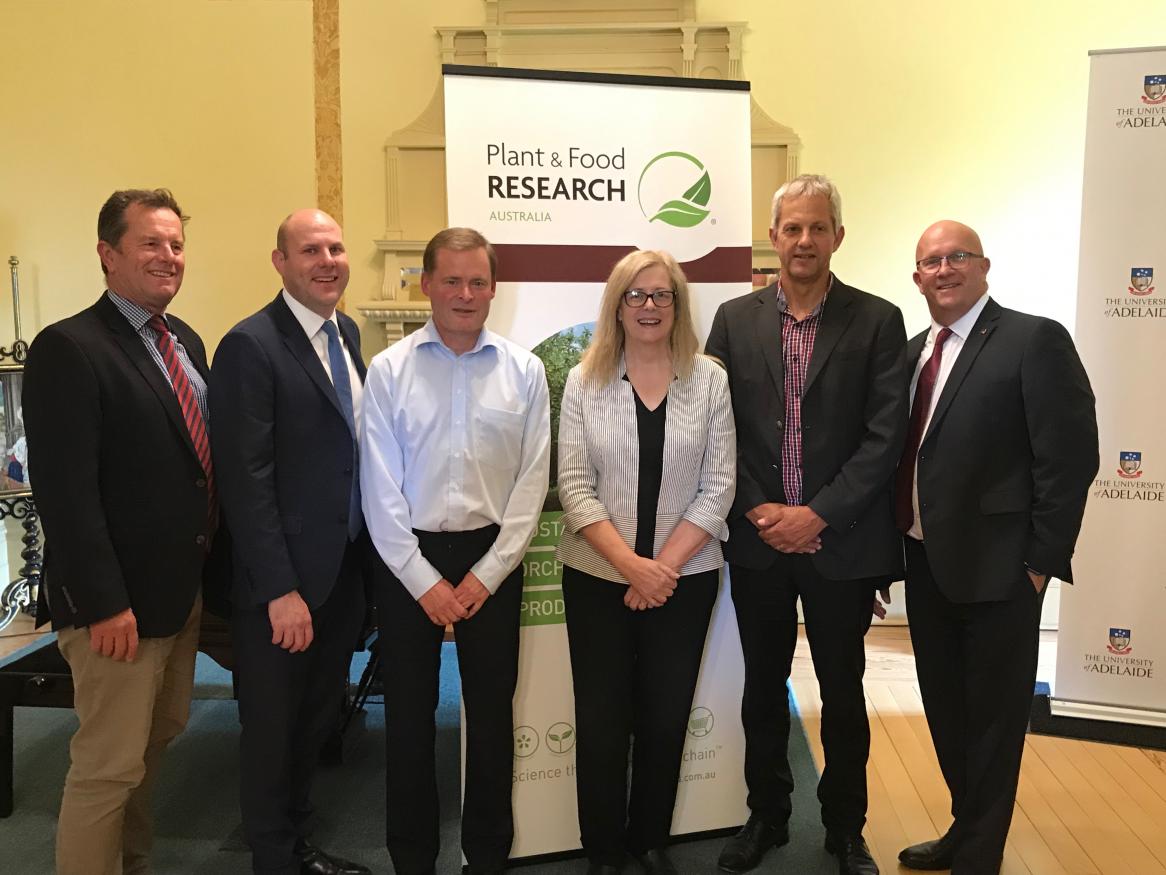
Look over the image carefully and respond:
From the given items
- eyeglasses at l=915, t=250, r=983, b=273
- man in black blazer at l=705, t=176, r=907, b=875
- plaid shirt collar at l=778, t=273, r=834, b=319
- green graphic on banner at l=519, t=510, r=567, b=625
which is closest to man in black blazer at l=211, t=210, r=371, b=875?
green graphic on banner at l=519, t=510, r=567, b=625

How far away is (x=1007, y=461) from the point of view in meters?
2.13

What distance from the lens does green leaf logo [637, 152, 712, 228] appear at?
8.23 ft

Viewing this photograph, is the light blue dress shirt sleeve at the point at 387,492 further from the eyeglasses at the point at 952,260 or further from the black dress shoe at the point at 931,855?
the black dress shoe at the point at 931,855

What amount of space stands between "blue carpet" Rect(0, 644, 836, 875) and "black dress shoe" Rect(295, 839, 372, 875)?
86mm

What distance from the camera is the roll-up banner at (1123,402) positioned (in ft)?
10.5

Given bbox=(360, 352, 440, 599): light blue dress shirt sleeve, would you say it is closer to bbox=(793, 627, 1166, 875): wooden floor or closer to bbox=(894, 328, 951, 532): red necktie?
bbox=(894, 328, 951, 532): red necktie

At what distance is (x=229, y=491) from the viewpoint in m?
2.00

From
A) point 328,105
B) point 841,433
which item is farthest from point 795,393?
point 328,105

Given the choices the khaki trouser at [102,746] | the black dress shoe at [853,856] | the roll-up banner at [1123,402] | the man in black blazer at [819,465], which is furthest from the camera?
the roll-up banner at [1123,402]

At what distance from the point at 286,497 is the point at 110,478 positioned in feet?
1.28

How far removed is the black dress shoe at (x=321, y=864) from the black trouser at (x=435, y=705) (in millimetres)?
198

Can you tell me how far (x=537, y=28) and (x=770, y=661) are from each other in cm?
366

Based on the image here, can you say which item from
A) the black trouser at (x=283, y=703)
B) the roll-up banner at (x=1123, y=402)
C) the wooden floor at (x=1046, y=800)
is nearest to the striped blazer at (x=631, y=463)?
the black trouser at (x=283, y=703)

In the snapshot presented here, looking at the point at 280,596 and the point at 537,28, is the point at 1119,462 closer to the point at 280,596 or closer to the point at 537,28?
the point at 280,596
